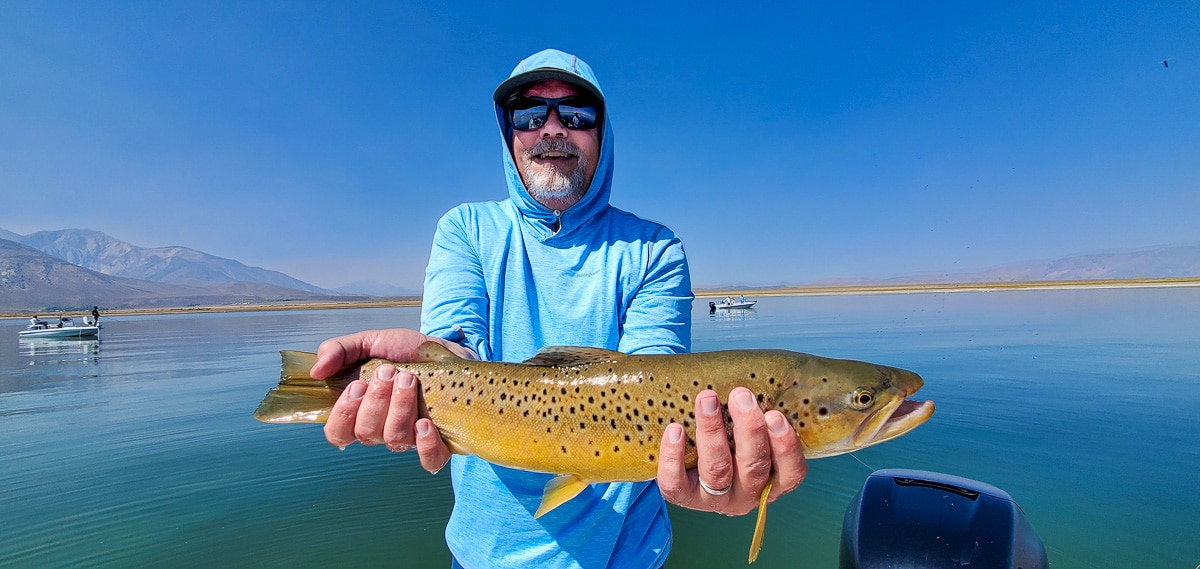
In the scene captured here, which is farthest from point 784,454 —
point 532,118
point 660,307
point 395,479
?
point 395,479

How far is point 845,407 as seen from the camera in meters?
2.75

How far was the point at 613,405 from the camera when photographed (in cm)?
283

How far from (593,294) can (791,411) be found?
1.29 m

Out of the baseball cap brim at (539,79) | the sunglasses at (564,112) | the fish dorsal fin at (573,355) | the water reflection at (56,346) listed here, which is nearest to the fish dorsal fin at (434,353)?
the fish dorsal fin at (573,355)

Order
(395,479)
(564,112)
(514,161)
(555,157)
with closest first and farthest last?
(555,157)
(564,112)
(514,161)
(395,479)

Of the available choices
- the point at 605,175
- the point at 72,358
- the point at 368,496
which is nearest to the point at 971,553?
the point at 605,175

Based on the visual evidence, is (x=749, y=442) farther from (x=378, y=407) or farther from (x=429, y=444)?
(x=378, y=407)

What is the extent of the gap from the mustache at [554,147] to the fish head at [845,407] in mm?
2005

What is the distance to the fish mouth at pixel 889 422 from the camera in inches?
A: 106

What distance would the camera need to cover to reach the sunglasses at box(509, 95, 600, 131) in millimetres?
3682

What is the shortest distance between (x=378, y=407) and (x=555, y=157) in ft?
6.21

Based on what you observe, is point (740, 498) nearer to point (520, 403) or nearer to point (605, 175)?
point (520, 403)

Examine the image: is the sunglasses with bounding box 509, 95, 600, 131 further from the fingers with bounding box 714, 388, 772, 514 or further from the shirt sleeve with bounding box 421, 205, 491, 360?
the fingers with bounding box 714, 388, 772, 514

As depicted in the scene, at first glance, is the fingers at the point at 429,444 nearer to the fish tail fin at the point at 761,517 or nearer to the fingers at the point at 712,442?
the fingers at the point at 712,442
